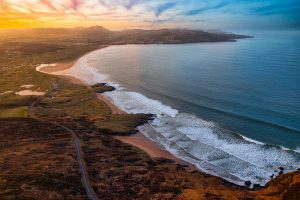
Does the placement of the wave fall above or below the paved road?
below

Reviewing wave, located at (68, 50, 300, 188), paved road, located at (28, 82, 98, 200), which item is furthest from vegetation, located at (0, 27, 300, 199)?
wave, located at (68, 50, 300, 188)

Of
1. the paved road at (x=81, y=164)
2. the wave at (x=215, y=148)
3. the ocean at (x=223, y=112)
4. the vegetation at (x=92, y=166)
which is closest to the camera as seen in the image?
the vegetation at (x=92, y=166)

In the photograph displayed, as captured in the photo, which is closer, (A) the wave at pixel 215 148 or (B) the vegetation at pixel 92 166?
(B) the vegetation at pixel 92 166

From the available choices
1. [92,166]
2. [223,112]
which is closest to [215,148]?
[223,112]

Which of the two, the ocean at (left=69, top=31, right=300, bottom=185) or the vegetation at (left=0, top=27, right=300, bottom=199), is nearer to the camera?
the vegetation at (left=0, top=27, right=300, bottom=199)

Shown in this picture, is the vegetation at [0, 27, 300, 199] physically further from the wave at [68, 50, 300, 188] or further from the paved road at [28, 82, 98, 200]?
the wave at [68, 50, 300, 188]

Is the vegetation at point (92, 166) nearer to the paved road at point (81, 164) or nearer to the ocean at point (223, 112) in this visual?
the paved road at point (81, 164)

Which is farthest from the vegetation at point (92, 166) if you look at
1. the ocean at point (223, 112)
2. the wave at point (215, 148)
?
the ocean at point (223, 112)
